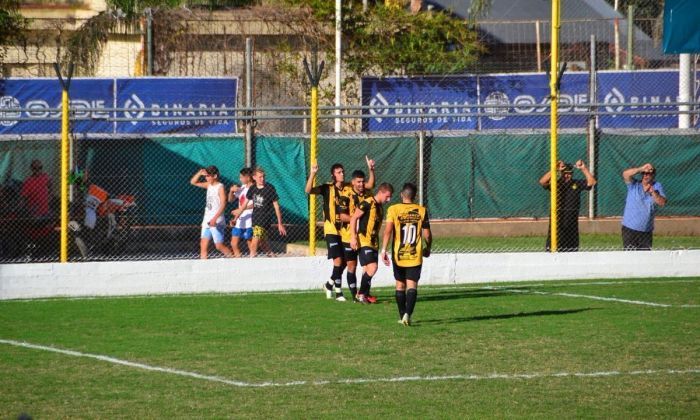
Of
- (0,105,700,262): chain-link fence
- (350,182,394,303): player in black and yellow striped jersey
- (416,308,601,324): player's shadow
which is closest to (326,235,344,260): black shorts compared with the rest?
(350,182,394,303): player in black and yellow striped jersey

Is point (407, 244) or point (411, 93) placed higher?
point (411, 93)

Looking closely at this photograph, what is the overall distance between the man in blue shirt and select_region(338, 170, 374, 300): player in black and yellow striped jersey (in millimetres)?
4880

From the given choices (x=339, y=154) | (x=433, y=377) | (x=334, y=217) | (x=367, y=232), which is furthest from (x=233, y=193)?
(x=433, y=377)

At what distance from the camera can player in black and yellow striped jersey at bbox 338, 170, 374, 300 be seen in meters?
15.3

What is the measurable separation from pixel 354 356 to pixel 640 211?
8.20 meters

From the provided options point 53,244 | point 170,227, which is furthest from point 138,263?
point 170,227

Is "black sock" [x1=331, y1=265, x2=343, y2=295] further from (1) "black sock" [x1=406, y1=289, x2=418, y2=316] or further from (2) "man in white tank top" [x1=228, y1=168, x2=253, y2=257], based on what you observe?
(2) "man in white tank top" [x1=228, y1=168, x2=253, y2=257]

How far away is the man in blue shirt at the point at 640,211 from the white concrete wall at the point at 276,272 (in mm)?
413

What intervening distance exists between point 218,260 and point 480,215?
7.74 metres

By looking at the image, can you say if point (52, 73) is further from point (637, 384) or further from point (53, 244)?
point (637, 384)

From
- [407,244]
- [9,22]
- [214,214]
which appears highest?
[9,22]

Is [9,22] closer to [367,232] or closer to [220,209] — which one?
[220,209]

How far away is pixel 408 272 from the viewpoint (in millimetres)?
13234

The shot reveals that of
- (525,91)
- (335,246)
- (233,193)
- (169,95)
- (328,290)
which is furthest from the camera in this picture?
(525,91)
